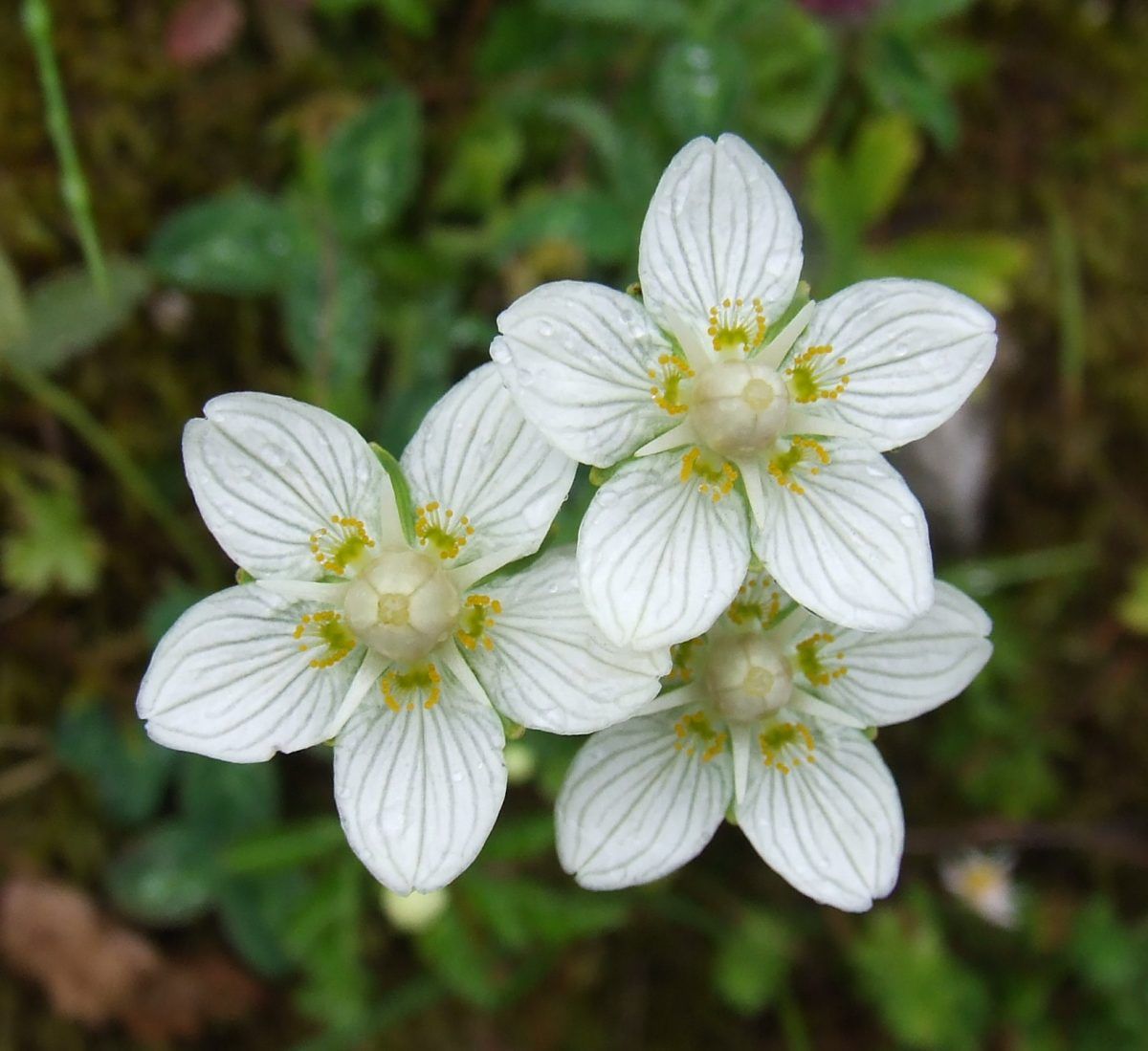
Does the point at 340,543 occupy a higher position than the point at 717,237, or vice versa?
the point at 717,237

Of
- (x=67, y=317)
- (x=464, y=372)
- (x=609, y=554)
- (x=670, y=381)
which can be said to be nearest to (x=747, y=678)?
(x=609, y=554)

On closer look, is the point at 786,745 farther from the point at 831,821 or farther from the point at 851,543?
the point at 851,543

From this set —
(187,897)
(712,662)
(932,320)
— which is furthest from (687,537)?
(187,897)

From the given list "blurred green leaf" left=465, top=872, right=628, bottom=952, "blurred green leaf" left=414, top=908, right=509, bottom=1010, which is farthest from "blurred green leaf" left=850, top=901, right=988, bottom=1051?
"blurred green leaf" left=414, top=908, right=509, bottom=1010

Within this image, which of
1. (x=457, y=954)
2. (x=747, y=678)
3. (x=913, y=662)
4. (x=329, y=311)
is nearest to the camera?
(x=747, y=678)

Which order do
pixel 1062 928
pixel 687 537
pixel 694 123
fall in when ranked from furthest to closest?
pixel 1062 928
pixel 694 123
pixel 687 537

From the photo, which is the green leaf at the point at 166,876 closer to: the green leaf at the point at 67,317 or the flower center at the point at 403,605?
the green leaf at the point at 67,317

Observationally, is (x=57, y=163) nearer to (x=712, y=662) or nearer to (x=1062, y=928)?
(x=712, y=662)
